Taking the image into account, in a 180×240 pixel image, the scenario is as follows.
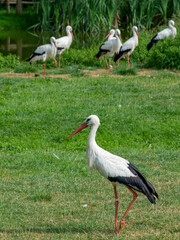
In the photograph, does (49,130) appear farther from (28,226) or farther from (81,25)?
(81,25)

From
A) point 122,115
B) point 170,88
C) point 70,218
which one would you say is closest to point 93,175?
point 70,218

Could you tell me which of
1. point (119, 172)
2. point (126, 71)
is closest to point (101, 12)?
point (126, 71)

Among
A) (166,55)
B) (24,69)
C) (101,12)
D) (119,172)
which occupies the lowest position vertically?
(24,69)

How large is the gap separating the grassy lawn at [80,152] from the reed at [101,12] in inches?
306

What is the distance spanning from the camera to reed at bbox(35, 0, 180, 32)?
19031 mm

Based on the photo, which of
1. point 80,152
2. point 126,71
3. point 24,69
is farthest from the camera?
point 24,69

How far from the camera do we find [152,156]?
6719mm

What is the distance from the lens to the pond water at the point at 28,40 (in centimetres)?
1782

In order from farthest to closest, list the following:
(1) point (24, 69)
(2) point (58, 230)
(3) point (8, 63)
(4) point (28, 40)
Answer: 1. (4) point (28, 40)
2. (3) point (8, 63)
3. (1) point (24, 69)
4. (2) point (58, 230)

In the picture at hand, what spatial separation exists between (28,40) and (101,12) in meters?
3.62

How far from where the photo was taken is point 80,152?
710cm

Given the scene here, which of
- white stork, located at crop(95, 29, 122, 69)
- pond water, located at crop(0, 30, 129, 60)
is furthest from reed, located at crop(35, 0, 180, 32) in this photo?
white stork, located at crop(95, 29, 122, 69)

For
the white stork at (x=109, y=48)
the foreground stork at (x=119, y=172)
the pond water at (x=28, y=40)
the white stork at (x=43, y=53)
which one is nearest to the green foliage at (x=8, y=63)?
the white stork at (x=43, y=53)

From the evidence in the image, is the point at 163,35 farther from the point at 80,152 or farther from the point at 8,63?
the point at 80,152
